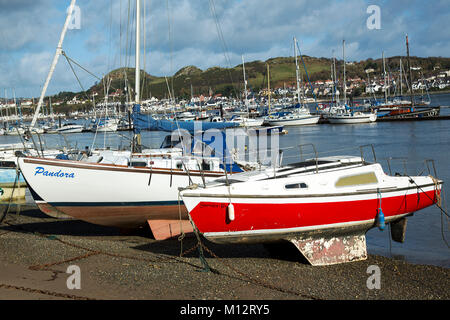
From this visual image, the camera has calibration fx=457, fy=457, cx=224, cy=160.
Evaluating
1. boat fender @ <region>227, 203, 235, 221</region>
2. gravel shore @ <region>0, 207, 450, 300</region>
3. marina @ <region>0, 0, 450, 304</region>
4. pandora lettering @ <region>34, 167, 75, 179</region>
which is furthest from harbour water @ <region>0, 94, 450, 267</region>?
pandora lettering @ <region>34, 167, 75, 179</region>

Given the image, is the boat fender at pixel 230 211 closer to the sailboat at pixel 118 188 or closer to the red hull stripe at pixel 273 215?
the red hull stripe at pixel 273 215

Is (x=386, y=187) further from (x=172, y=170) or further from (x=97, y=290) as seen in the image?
(x=97, y=290)

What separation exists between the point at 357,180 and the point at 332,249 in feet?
5.79

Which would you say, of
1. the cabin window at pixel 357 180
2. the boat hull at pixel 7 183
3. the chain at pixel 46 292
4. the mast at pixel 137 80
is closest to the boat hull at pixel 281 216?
the cabin window at pixel 357 180

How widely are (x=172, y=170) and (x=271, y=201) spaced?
4253 mm

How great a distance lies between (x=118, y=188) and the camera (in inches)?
515

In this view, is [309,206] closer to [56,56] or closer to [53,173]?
[53,173]

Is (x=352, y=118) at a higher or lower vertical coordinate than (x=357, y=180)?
higher

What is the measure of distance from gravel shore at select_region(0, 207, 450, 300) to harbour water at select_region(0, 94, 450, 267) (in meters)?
1.71

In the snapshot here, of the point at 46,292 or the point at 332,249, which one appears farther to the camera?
the point at 332,249

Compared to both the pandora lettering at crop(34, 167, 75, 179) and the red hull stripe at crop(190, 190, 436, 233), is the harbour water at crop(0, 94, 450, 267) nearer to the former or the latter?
the red hull stripe at crop(190, 190, 436, 233)

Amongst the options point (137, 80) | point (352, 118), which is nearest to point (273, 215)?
point (137, 80)

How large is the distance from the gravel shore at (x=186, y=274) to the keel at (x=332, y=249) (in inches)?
8.7
